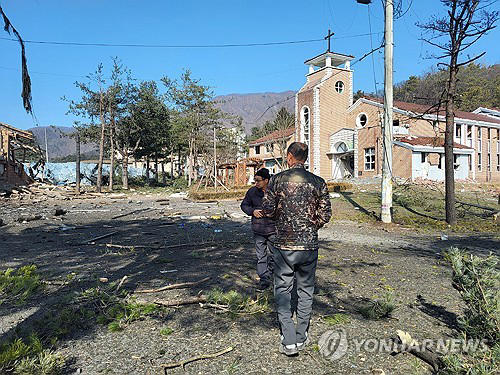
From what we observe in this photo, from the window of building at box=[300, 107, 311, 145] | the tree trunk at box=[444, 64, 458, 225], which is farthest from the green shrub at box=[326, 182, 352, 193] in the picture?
the window of building at box=[300, 107, 311, 145]

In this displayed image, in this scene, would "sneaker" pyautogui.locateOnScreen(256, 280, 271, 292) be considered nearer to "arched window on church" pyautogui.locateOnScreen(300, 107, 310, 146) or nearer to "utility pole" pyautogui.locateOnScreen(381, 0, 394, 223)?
"utility pole" pyautogui.locateOnScreen(381, 0, 394, 223)

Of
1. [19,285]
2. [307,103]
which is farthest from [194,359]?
[307,103]

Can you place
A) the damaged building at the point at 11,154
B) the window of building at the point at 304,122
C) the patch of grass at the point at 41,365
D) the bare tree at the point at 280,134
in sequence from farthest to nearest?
the bare tree at the point at 280,134 < the window of building at the point at 304,122 < the damaged building at the point at 11,154 < the patch of grass at the point at 41,365

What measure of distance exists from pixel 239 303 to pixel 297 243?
4.65ft

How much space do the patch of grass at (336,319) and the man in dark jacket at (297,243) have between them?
0.58 metres

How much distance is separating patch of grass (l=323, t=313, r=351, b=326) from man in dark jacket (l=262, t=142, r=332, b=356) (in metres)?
0.58

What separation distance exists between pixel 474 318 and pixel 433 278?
7.99ft

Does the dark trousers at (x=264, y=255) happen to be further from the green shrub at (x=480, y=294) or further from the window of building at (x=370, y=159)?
the window of building at (x=370, y=159)

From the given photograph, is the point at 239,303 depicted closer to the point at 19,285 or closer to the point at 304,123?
the point at 19,285

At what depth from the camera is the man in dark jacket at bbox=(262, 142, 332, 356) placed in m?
3.15

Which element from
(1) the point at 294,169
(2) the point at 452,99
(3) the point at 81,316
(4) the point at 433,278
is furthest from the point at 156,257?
(2) the point at 452,99

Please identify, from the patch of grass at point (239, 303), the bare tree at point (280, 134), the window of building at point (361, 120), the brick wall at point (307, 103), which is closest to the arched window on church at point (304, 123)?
the brick wall at point (307, 103)

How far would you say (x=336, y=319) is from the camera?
380 centimetres

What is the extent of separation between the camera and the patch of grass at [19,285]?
4.61 meters
